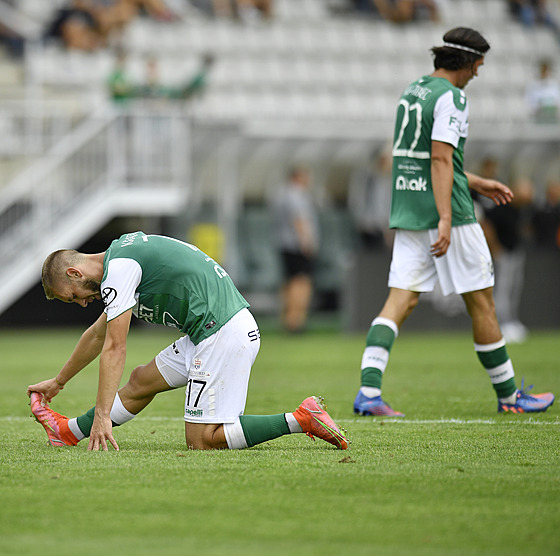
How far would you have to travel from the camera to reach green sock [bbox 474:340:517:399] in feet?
21.7

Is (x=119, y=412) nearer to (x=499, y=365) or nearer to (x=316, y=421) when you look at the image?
(x=316, y=421)

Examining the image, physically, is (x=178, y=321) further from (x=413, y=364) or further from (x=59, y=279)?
(x=413, y=364)

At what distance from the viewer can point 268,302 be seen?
18.0 m

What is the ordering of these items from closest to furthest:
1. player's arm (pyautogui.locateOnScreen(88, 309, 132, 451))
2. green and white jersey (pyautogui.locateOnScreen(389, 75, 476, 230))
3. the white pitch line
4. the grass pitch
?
the grass pitch
player's arm (pyautogui.locateOnScreen(88, 309, 132, 451))
the white pitch line
green and white jersey (pyautogui.locateOnScreen(389, 75, 476, 230))

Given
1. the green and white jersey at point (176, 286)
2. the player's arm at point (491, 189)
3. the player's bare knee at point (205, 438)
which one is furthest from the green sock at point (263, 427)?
the player's arm at point (491, 189)

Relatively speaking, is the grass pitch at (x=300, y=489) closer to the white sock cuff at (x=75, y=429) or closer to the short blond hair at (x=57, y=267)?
the white sock cuff at (x=75, y=429)

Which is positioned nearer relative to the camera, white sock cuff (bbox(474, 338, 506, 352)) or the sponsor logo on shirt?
white sock cuff (bbox(474, 338, 506, 352))

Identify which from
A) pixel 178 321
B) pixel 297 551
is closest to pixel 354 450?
pixel 178 321

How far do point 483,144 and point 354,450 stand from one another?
48.6 feet

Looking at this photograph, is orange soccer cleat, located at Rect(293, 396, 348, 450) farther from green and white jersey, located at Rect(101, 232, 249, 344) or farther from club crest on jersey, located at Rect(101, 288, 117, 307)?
club crest on jersey, located at Rect(101, 288, 117, 307)

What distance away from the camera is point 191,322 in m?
5.20

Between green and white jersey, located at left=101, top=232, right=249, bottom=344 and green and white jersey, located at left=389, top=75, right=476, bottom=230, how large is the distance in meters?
1.83

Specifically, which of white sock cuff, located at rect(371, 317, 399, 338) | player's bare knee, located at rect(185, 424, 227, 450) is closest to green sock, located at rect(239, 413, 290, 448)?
player's bare knee, located at rect(185, 424, 227, 450)

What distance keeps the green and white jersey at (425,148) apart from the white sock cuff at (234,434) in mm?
2108
